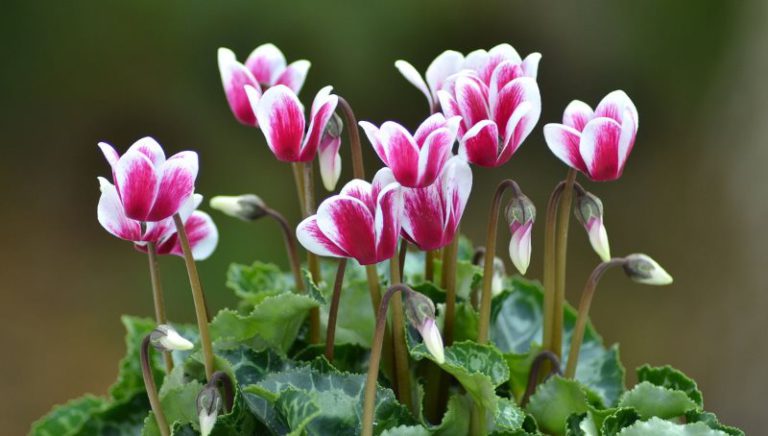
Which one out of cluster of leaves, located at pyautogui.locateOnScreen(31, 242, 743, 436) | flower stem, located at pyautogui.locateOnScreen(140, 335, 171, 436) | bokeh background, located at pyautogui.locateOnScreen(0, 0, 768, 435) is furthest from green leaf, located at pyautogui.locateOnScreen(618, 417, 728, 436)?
bokeh background, located at pyautogui.locateOnScreen(0, 0, 768, 435)

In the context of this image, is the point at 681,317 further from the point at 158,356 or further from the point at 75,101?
the point at 158,356

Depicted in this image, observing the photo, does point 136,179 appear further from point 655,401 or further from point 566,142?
point 655,401

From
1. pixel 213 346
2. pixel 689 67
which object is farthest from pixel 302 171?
pixel 689 67

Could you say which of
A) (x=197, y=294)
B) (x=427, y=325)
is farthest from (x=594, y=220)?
(x=197, y=294)

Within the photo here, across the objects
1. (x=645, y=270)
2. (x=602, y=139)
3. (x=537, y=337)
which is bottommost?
(x=537, y=337)

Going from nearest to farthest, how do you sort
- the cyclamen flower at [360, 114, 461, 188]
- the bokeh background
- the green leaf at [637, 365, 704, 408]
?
the cyclamen flower at [360, 114, 461, 188]
the green leaf at [637, 365, 704, 408]
the bokeh background

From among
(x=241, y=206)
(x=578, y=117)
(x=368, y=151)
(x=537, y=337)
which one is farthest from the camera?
(x=368, y=151)

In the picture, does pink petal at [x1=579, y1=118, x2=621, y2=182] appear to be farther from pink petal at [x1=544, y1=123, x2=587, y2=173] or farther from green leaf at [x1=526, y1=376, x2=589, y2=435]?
green leaf at [x1=526, y1=376, x2=589, y2=435]
